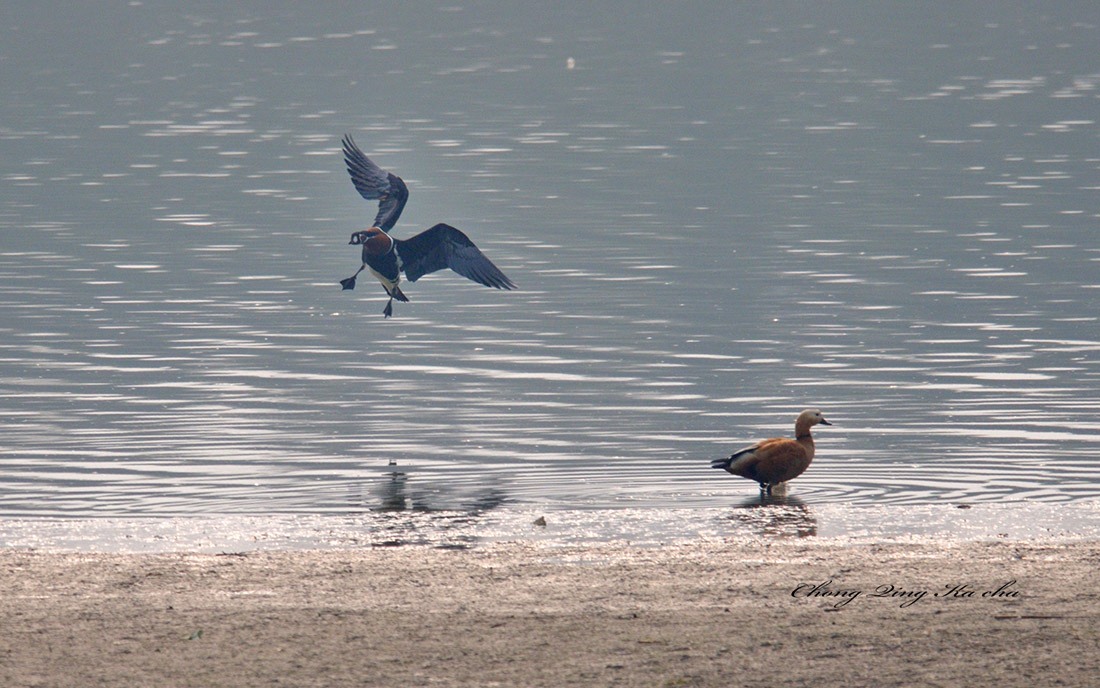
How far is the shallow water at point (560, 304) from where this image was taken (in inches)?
693

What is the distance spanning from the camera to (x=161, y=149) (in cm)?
5691

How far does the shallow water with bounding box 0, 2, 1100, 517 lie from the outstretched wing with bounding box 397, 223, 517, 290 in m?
1.52

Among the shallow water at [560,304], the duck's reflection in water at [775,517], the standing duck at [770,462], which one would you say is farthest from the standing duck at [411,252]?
the duck's reflection in water at [775,517]

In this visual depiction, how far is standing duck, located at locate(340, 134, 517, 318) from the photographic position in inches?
805

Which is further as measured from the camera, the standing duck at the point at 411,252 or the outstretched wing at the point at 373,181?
the outstretched wing at the point at 373,181

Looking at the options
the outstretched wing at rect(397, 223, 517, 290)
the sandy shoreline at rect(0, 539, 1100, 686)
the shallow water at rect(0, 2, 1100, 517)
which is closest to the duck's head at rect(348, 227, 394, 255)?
the outstretched wing at rect(397, 223, 517, 290)

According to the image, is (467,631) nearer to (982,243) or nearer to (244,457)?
(244,457)

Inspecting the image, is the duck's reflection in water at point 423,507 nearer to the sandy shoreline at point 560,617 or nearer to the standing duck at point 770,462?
the sandy shoreline at point 560,617

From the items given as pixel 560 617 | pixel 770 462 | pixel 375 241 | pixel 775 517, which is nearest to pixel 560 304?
pixel 375 241

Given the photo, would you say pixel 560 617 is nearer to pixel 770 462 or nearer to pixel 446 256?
pixel 770 462

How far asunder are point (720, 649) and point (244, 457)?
8.88m

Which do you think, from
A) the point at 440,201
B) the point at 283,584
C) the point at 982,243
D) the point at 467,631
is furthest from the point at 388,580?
the point at 440,201

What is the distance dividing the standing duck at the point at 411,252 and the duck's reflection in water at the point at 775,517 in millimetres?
5496

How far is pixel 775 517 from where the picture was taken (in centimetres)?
1491
